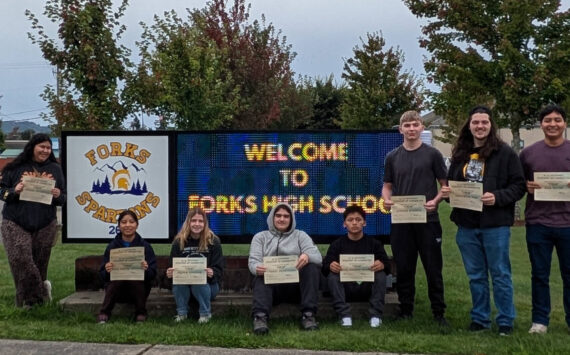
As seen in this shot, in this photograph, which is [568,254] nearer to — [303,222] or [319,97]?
[303,222]

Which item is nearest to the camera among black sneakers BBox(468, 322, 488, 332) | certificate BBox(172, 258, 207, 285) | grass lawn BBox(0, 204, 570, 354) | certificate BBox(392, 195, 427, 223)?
grass lawn BBox(0, 204, 570, 354)

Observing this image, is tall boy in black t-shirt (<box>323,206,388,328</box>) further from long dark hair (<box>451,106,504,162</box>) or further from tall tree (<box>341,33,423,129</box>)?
tall tree (<box>341,33,423,129</box>)

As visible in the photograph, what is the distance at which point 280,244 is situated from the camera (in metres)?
6.56

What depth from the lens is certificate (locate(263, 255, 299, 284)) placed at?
6.30 m

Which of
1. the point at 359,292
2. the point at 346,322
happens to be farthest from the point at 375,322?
the point at 359,292

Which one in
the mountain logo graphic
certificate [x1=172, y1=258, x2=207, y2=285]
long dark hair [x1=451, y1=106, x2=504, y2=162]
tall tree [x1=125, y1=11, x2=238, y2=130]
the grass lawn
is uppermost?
tall tree [x1=125, y1=11, x2=238, y2=130]

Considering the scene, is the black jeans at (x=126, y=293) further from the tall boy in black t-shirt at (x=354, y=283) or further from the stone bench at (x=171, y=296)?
the tall boy in black t-shirt at (x=354, y=283)

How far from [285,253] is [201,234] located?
88 centimetres

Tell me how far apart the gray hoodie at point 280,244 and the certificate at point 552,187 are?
85.3 inches

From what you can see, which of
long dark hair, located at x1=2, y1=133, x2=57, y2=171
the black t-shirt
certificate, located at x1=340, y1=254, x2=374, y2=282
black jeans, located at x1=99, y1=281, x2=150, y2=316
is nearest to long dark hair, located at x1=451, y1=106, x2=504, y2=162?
the black t-shirt

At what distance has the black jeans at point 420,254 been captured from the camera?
6.25 meters

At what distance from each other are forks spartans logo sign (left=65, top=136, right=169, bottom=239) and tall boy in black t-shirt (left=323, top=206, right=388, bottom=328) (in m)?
1.96

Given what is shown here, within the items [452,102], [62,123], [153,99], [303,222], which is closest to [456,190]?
[303,222]

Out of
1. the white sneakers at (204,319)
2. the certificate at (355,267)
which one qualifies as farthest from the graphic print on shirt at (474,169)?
the white sneakers at (204,319)
